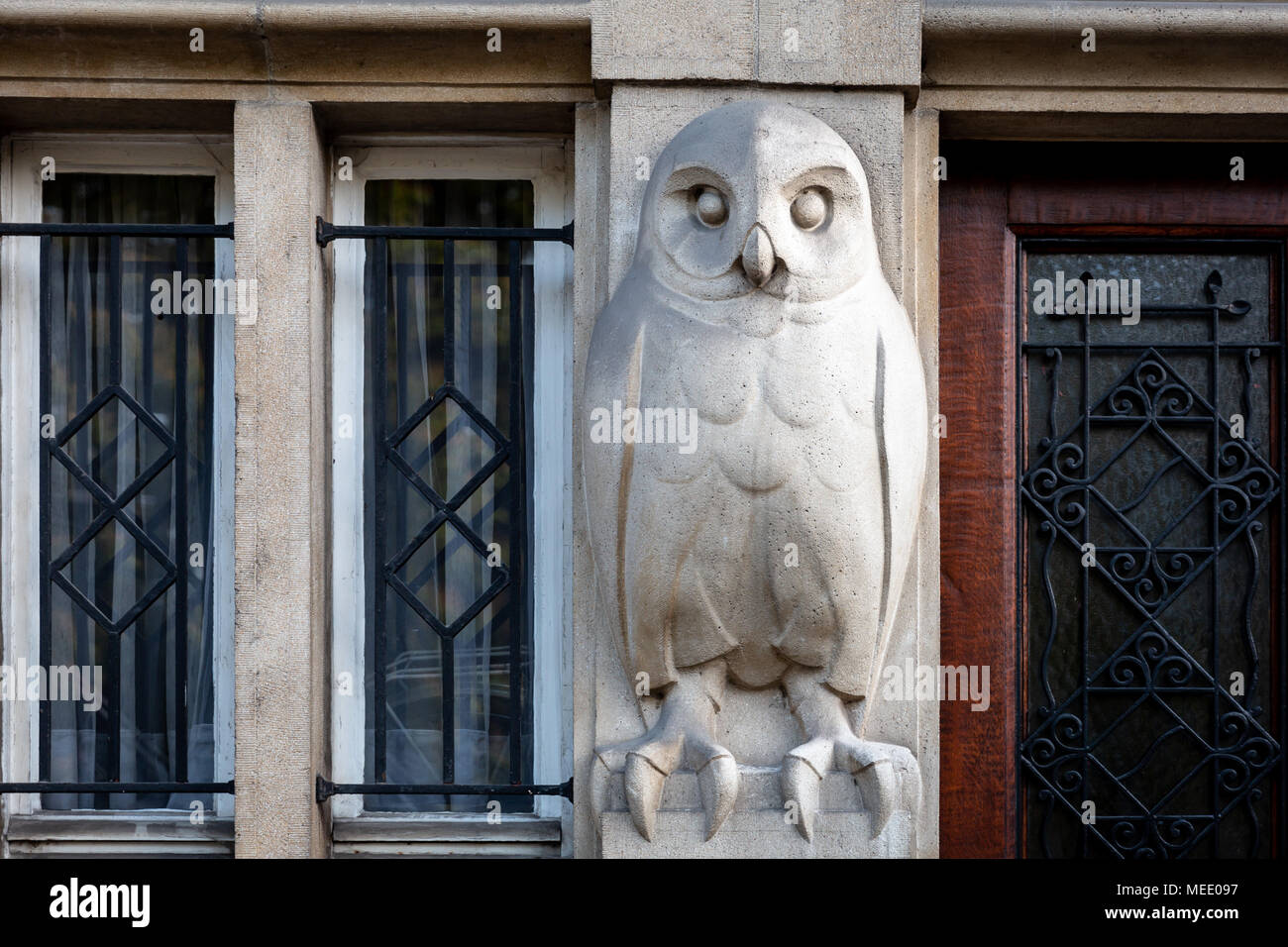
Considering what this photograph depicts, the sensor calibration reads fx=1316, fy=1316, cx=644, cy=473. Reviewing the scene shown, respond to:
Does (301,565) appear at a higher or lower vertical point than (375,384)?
lower

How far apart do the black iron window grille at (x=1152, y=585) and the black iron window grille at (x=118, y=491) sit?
2.01 m

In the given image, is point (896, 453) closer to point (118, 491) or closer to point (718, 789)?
point (718, 789)

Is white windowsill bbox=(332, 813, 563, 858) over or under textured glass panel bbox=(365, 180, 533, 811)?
under

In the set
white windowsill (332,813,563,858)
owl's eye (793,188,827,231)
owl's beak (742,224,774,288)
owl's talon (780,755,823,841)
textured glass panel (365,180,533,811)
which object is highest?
owl's eye (793,188,827,231)

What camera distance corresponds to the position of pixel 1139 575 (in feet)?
10.3

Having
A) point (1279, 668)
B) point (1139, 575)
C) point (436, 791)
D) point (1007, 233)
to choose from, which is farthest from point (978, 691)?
point (436, 791)

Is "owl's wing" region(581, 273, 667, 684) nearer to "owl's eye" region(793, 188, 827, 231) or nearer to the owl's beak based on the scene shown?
the owl's beak

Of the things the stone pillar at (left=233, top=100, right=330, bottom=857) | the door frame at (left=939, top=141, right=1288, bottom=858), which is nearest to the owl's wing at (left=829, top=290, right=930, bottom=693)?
the door frame at (left=939, top=141, right=1288, bottom=858)

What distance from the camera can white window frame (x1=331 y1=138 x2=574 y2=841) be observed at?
3.15 metres

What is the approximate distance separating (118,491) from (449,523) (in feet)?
2.64

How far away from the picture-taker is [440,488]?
3.18 m

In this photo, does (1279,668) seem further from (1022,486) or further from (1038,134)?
(1038,134)
